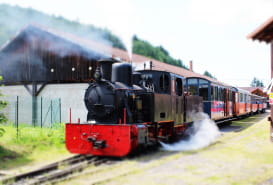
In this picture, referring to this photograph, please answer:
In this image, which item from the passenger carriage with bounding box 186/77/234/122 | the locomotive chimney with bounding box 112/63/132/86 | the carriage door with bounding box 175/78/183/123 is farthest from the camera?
the passenger carriage with bounding box 186/77/234/122

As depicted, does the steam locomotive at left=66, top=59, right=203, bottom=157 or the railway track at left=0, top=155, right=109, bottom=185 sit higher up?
the steam locomotive at left=66, top=59, right=203, bottom=157

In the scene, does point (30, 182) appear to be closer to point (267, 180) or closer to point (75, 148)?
point (75, 148)

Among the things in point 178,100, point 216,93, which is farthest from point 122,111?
point 216,93

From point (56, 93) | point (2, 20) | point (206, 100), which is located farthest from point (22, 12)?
point (206, 100)

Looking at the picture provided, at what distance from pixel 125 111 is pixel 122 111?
57 cm

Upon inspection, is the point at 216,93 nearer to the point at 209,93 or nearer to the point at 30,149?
the point at 209,93

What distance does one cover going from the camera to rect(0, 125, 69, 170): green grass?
8406 millimetres

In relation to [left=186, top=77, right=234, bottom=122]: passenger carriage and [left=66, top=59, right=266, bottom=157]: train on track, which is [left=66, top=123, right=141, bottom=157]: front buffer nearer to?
[left=66, top=59, right=266, bottom=157]: train on track

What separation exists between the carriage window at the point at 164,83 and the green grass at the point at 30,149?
11.8ft

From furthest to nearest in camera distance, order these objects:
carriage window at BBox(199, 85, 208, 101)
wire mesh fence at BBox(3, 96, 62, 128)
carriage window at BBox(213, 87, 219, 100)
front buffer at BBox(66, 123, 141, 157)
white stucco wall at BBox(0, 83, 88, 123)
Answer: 1. carriage window at BBox(213, 87, 219, 100)
2. white stucco wall at BBox(0, 83, 88, 123)
3. wire mesh fence at BBox(3, 96, 62, 128)
4. carriage window at BBox(199, 85, 208, 101)
5. front buffer at BBox(66, 123, 141, 157)

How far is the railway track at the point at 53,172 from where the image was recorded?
237 inches

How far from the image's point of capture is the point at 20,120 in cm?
1714

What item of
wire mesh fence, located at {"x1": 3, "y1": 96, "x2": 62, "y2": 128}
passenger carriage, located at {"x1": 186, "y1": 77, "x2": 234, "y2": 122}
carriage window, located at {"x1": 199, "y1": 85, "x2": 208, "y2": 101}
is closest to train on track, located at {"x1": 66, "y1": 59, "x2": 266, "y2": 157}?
passenger carriage, located at {"x1": 186, "y1": 77, "x2": 234, "y2": 122}

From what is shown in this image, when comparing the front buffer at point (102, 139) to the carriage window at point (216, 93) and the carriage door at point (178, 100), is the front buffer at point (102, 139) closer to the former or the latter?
the carriage door at point (178, 100)
